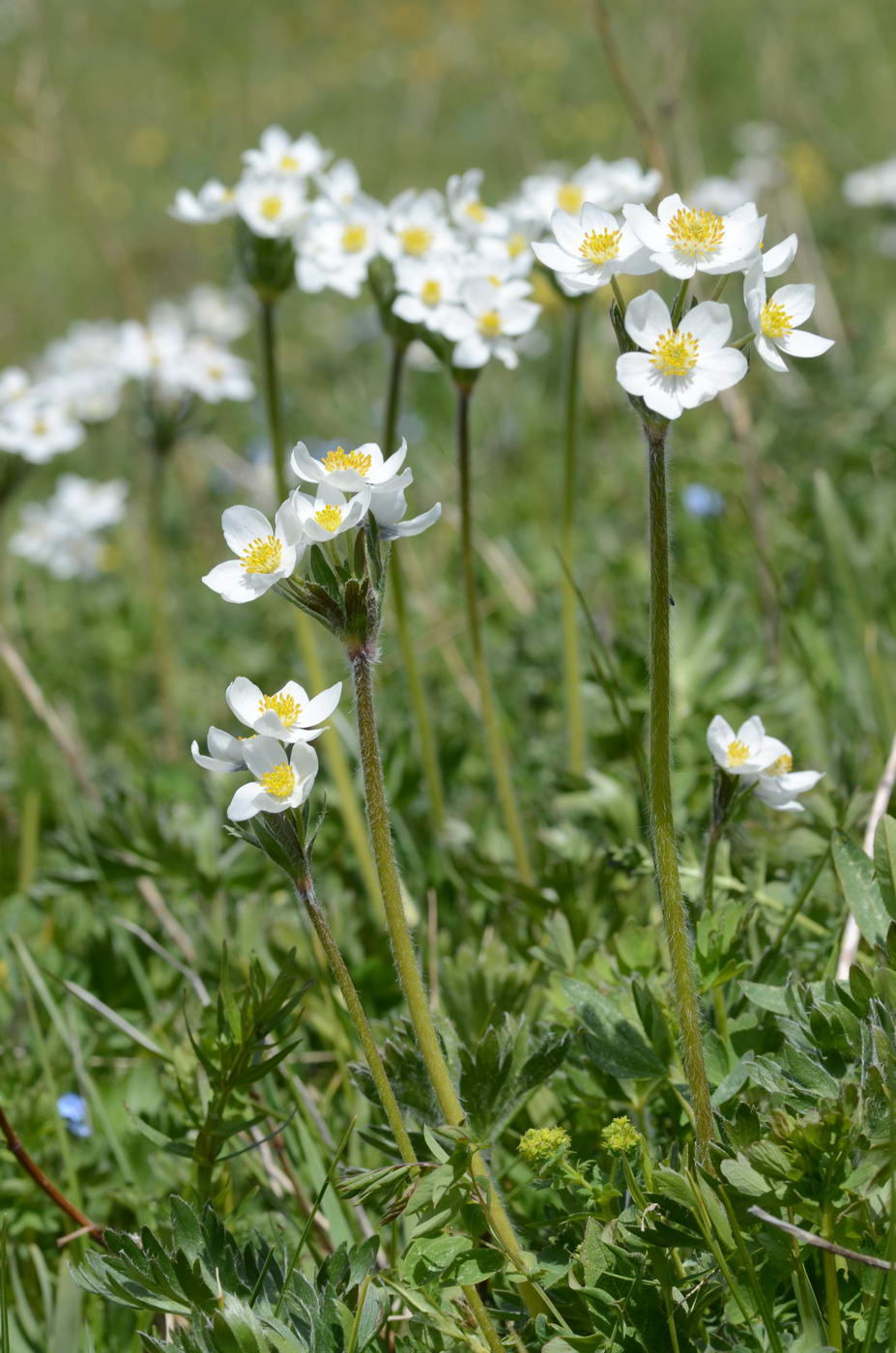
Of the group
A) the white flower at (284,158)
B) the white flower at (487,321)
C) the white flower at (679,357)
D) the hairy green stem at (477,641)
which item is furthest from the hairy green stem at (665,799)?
the white flower at (284,158)

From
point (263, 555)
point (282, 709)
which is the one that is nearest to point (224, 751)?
point (282, 709)

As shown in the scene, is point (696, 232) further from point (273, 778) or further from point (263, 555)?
point (273, 778)

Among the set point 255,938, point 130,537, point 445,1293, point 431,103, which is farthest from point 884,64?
point 445,1293

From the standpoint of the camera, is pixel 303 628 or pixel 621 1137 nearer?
pixel 621 1137

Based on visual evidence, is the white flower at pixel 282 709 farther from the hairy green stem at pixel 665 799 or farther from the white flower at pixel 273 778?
the hairy green stem at pixel 665 799

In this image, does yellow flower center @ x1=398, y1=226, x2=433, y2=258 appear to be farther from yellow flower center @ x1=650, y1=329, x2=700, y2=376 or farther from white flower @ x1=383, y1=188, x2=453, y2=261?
yellow flower center @ x1=650, y1=329, x2=700, y2=376
